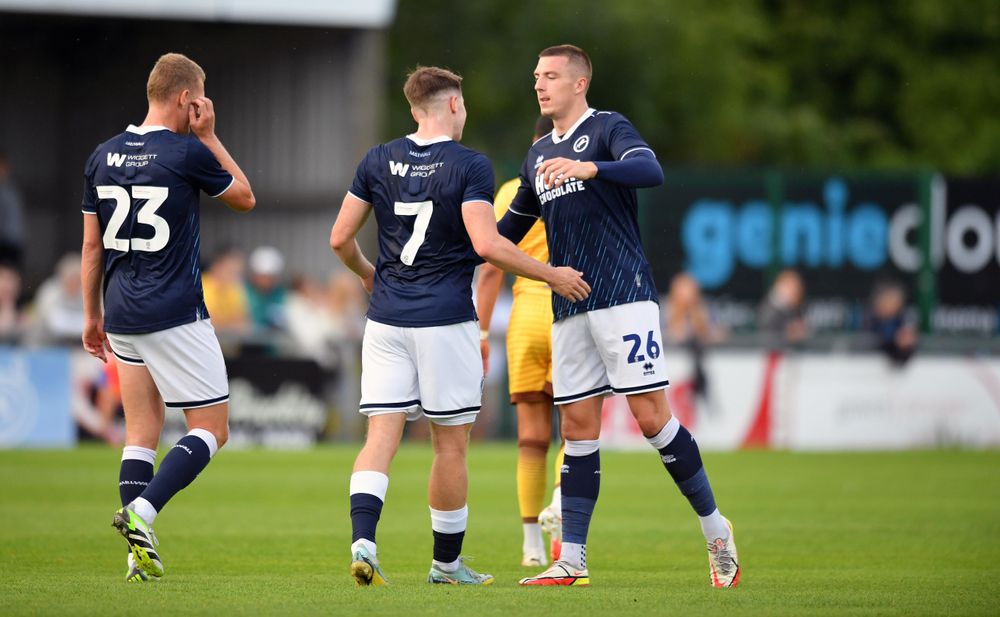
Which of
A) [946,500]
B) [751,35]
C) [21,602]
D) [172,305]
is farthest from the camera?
[751,35]

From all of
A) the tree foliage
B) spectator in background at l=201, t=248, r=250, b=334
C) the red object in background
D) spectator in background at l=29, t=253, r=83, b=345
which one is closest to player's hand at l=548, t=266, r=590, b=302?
spectator in background at l=29, t=253, r=83, b=345

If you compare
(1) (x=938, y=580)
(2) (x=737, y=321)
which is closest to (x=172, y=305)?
(1) (x=938, y=580)

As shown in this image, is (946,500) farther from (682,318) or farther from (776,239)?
(776,239)

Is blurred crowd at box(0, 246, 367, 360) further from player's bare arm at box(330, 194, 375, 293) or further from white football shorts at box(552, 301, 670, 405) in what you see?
white football shorts at box(552, 301, 670, 405)

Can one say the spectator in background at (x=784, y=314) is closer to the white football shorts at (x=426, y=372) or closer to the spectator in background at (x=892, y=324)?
the spectator in background at (x=892, y=324)

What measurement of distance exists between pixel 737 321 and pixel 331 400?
6457 mm

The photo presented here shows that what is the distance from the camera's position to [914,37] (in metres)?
44.2

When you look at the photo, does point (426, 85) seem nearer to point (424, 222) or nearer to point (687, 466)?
point (424, 222)

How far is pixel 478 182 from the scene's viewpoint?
7.73 meters

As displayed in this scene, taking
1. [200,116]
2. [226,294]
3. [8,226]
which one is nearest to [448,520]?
[200,116]

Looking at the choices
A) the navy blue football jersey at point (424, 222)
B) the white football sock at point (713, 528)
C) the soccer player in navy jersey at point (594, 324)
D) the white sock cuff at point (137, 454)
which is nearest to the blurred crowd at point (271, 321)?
the white sock cuff at point (137, 454)

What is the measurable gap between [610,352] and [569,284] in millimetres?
414

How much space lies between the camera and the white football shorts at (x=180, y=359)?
796 centimetres

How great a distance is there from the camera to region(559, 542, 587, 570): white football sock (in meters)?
7.98
